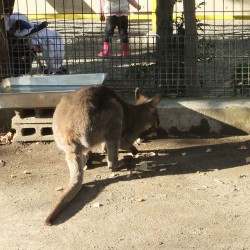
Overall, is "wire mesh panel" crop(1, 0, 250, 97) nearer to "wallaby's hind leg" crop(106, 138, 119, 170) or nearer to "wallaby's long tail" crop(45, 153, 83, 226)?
"wallaby's hind leg" crop(106, 138, 119, 170)

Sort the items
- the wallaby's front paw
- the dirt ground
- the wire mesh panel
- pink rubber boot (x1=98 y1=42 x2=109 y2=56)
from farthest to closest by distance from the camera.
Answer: pink rubber boot (x1=98 y1=42 x2=109 y2=56)
the wire mesh panel
the wallaby's front paw
the dirt ground

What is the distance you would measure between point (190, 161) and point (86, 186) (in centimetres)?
124

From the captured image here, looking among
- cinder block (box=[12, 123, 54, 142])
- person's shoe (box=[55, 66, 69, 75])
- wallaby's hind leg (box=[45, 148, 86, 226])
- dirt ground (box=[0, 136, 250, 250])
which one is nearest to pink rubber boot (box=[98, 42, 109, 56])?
person's shoe (box=[55, 66, 69, 75])

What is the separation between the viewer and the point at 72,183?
17.7 feet

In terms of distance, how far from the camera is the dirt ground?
459 centimetres

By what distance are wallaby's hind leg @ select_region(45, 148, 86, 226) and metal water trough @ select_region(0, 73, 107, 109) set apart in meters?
0.94

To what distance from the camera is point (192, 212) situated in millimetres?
5020

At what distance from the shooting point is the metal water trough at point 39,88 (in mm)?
6500

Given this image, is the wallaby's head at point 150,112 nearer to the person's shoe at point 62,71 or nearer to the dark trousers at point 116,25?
the dark trousers at point 116,25

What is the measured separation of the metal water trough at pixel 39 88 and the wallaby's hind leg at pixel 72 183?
937 millimetres

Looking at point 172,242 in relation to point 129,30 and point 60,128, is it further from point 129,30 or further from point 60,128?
point 129,30

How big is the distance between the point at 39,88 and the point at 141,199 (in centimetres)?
241

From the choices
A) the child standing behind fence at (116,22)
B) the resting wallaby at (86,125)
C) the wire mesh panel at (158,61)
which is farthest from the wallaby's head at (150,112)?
the child standing behind fence at (116,22)

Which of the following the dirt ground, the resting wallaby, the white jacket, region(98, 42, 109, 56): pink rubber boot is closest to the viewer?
the dirt ground
